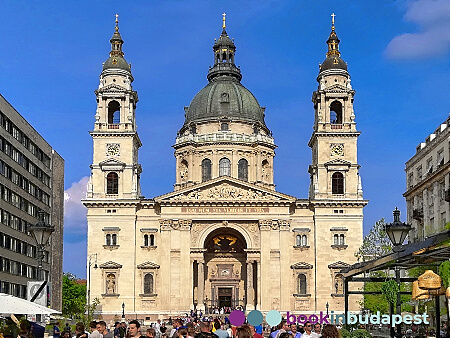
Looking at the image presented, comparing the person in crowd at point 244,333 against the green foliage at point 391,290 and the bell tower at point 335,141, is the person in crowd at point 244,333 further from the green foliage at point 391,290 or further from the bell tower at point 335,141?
the bell tower at point 335,141

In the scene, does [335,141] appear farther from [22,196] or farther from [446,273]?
[446,273]

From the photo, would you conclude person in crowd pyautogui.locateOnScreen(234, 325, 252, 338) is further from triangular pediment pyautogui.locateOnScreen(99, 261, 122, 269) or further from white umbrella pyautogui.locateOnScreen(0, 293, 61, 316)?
triangular pediment pyautogui.locateOnScreen(99, 261, 122, 269)

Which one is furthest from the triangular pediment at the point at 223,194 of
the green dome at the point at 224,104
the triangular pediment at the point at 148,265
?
the green dome at the point at 224,104

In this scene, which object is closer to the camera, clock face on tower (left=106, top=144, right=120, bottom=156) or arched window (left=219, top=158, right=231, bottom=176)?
clock face on tower (left=106, top=144, right=120, bottom=156)

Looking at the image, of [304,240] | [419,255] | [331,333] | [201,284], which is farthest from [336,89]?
[331,333]

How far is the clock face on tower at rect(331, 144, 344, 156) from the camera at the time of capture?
8656cm

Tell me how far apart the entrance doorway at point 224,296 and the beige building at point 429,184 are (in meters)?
21.9

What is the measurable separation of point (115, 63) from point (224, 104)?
1679cm

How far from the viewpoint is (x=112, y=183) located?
282 ft

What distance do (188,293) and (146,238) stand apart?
752cm

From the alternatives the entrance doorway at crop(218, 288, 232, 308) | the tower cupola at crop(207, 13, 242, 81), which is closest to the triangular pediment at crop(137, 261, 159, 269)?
the entrance doorway at crop(218, 288, 232, 308)

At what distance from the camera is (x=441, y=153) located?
219 feet

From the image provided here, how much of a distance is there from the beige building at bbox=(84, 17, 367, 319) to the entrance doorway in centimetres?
121

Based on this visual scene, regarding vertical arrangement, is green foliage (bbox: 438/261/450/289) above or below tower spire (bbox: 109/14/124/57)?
below
